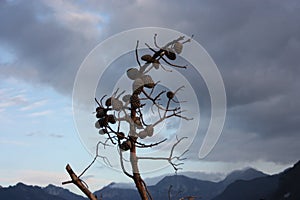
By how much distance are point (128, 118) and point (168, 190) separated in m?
1.08

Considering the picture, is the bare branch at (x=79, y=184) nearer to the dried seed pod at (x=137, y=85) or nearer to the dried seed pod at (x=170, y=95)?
the dried seed pod at (x=137, y=85)

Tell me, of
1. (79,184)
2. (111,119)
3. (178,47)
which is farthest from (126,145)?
(178,47)

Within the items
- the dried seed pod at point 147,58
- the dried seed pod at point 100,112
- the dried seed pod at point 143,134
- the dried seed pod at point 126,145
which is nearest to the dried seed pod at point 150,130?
the dried seed pod at point 143,134

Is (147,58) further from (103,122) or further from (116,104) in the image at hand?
(103,122)

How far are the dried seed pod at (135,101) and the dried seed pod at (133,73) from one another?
22 cm

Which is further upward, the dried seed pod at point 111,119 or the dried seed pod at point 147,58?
the dried seed pod at point 147,58

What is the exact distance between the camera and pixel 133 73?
5445mm

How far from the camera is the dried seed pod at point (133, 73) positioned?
17.8 feet

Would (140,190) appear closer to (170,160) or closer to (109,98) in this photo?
(170,160)

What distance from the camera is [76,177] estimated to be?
5.31 m

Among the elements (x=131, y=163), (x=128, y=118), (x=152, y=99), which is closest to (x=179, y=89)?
(x=152, y=99)

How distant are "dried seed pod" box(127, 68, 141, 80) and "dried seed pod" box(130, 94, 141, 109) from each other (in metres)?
0.22

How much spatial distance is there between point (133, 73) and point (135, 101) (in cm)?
34

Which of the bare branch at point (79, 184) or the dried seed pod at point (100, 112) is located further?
the dried seed pod at point (100, 112)
